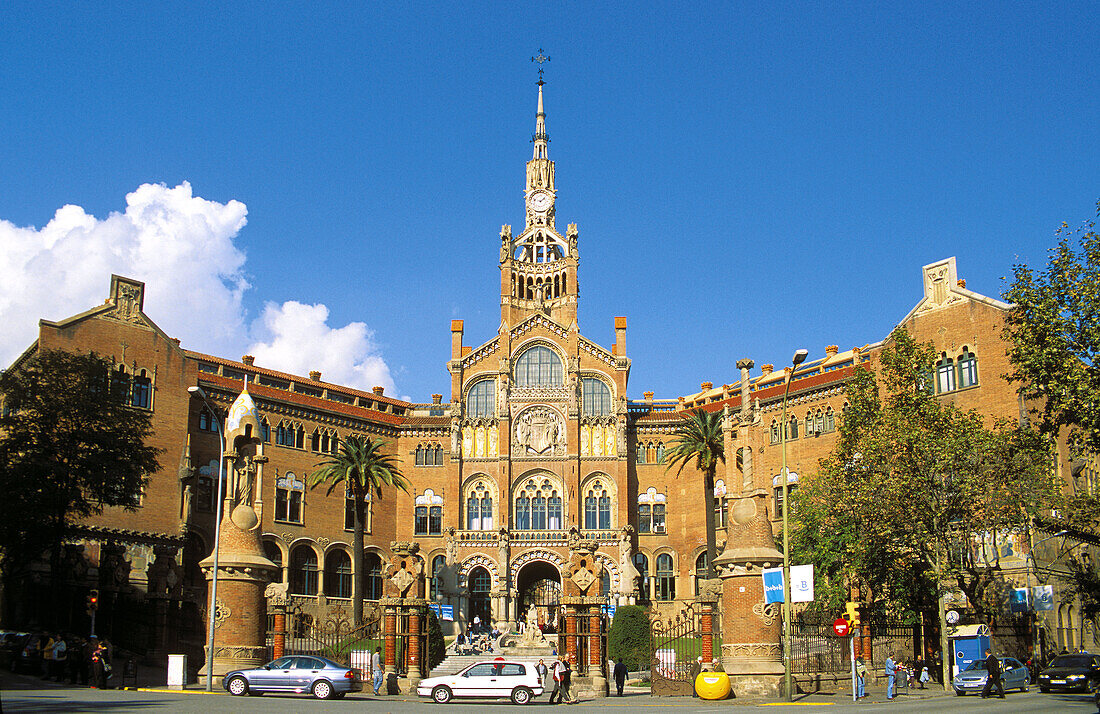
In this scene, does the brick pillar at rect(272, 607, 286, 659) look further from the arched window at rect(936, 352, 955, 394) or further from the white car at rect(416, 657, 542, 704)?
the arched window at rect(936, 352, 955, 394)

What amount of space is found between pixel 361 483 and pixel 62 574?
17.5m

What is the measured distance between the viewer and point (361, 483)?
2336 inches

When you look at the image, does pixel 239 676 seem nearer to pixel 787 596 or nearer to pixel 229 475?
pixel 229 475

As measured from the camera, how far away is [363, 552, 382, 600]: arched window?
2665 inches

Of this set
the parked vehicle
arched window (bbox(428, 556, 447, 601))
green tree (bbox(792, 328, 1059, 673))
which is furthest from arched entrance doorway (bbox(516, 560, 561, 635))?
the parked vehicle

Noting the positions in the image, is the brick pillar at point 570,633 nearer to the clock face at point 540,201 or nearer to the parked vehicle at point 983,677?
the parked vehicle at point 983,677

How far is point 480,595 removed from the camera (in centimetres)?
6750

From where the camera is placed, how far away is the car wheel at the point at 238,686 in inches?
1163

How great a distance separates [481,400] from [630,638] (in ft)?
89.6

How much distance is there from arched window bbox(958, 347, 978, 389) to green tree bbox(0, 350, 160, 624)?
41325 millimetres

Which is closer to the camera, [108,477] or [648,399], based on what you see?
[108,477]

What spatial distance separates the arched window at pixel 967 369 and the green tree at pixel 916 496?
6340mm

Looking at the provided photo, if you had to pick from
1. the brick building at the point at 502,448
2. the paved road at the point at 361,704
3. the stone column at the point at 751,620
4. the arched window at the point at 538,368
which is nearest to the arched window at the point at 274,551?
the brick building at the point at 502,448

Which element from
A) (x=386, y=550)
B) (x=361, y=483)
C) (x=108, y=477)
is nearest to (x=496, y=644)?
(x=361, y=483)
